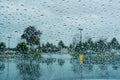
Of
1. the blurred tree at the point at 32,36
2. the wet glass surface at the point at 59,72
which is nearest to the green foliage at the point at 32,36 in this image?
the blurred tree at the point at 32,36

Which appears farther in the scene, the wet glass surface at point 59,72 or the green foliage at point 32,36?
the green foliage at point 32,36

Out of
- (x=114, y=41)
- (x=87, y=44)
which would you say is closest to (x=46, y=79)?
(x=87, y=44)

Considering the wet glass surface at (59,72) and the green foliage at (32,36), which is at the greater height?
the green foliage at (32,36)

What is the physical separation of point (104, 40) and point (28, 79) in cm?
10661

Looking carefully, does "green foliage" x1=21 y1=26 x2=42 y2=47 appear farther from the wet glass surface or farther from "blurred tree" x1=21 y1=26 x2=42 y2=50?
the wet glass surface

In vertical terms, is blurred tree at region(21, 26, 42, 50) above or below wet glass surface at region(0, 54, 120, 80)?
above

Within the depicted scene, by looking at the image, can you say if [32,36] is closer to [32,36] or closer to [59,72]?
[32,36]

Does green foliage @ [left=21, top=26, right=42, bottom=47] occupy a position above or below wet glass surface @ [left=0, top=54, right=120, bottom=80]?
above

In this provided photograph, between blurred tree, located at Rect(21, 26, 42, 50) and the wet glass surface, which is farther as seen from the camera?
blurred tree, located at Rect(21, 26, 42, 50)

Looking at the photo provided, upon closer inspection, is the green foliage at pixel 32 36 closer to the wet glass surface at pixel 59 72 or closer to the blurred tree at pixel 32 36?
the blurred tree at pixel 32 36

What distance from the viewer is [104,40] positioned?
124 metres

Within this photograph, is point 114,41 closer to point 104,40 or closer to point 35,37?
point 104,40

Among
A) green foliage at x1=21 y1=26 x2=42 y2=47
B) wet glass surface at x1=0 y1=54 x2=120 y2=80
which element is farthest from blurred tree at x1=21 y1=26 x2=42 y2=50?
wet glass surface at x1=0 y1=54 x2=120 y2=80

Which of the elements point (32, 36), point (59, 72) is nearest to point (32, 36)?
point (32, 36)
